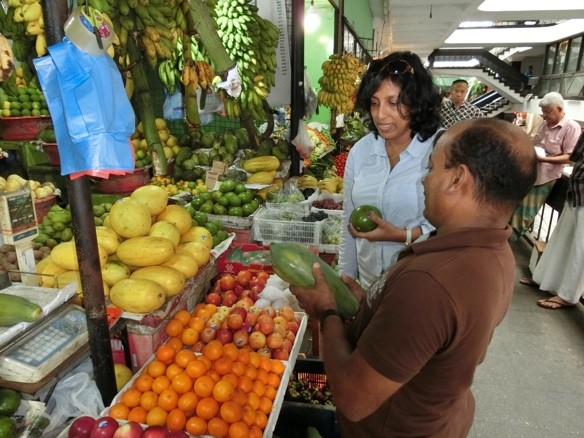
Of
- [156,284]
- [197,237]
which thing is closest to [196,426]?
[156,284]

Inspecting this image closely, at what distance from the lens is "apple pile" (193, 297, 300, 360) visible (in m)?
2.12

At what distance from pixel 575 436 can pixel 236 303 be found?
2411mm

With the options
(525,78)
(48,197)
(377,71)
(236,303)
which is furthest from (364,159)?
(525,78)

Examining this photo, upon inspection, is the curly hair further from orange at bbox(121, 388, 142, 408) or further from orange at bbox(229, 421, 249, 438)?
orange at bbox(121, 388, 142, 408)

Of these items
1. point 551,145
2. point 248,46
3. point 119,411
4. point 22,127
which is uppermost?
point 248,46

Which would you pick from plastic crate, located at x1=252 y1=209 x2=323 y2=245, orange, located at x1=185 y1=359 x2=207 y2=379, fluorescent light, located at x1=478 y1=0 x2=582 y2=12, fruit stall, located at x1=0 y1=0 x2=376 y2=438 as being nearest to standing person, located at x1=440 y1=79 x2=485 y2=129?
fruit stall, located at x1=0 y1=0 x2=376 y2=438

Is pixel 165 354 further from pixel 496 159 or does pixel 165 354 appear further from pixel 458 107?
pixel 458 107

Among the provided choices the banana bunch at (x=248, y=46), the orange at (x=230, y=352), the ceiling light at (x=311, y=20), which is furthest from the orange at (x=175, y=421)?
the ceiling light at (x=311, y=20)

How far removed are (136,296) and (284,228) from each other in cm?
186

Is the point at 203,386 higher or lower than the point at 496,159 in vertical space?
lower

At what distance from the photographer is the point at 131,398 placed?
1.68 m

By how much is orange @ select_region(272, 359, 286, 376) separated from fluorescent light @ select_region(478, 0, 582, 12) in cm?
1064

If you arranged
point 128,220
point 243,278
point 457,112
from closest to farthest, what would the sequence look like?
point 128,220
point 243,278
point 457,112

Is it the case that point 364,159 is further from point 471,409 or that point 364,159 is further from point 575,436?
point 575,436
